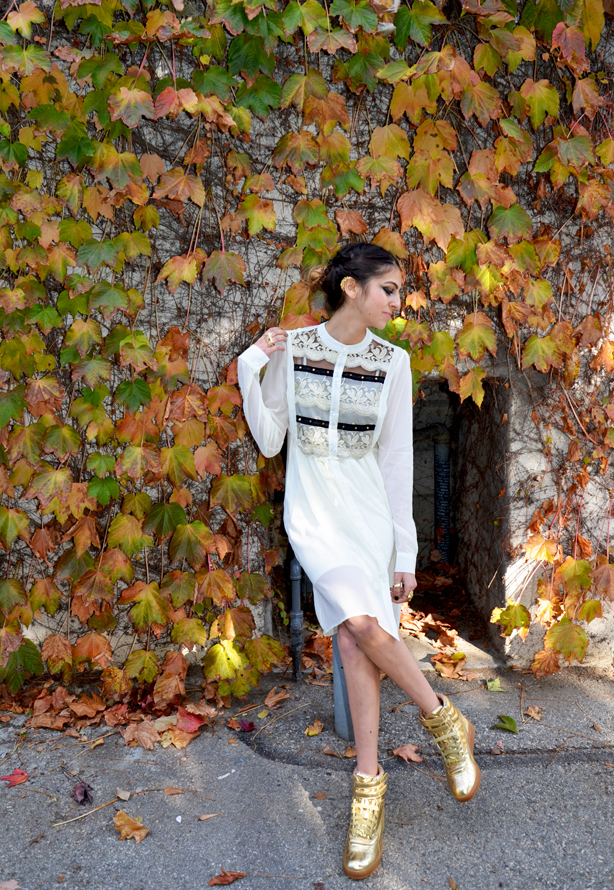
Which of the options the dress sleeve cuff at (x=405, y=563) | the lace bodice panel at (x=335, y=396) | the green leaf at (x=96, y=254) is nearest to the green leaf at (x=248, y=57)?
the green leaf at (x=96, y=254)

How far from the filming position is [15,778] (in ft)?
8.29

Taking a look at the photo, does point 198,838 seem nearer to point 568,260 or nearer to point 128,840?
point 128,840

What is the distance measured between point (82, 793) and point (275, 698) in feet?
3.04

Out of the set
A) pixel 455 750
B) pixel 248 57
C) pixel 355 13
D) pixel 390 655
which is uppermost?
pixel 355 13

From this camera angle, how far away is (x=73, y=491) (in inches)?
116

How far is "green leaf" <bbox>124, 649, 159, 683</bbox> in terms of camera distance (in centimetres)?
304

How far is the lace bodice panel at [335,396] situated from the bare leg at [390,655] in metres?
0.62

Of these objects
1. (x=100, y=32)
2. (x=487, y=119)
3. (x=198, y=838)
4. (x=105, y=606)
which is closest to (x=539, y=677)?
(x=198, y=838)

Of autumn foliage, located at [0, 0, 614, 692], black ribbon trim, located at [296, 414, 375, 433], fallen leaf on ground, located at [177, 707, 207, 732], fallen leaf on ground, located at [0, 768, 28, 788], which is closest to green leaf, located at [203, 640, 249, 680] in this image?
autumn foliage, located at [0, 0, 614, 692]

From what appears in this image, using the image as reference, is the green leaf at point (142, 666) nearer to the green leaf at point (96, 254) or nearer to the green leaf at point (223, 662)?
the green leaf at point (223, 662)

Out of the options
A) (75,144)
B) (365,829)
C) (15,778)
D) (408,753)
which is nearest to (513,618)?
(408,753)

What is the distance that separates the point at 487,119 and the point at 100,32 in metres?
1.66

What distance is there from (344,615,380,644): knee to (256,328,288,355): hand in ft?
3.19

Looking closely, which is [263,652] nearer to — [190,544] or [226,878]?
[190,544]
